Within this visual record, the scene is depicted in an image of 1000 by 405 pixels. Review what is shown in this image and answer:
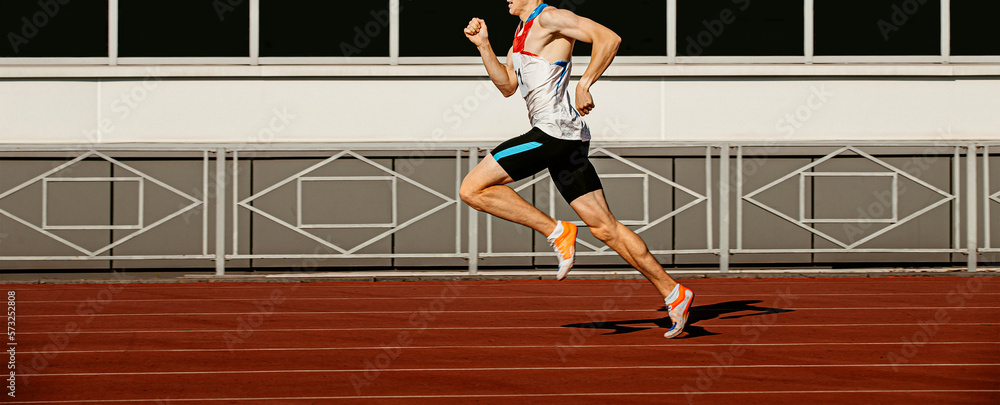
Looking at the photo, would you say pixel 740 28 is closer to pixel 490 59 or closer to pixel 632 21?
pixel 632 21

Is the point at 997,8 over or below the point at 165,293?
over

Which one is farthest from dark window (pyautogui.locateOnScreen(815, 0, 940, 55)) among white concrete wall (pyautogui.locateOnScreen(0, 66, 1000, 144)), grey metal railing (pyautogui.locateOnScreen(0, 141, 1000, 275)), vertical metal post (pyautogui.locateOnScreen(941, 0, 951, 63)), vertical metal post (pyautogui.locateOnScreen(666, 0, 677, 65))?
vertical metal post (pyautogui.locateOnScreen(666, 0, 677, 65))

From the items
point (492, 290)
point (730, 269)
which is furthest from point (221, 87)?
point (730, 269)

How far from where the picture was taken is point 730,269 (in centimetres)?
1003

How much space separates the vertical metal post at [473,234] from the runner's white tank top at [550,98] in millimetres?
4514

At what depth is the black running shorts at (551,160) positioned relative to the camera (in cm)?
483

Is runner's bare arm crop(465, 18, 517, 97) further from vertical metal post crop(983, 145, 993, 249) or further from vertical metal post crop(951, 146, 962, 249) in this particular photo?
vertical metal post crop(983, 145, 993, 249)

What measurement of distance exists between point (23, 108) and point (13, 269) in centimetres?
166

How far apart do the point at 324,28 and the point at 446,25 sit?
50.5 inches

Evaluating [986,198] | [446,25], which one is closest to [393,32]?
[446,25]

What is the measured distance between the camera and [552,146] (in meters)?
4.87

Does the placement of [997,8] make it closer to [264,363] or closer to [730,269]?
[730,269]

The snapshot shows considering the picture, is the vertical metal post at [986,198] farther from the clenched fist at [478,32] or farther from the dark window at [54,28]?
the dark window at [54,28]

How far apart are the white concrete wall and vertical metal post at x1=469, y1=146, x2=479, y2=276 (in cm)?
94
